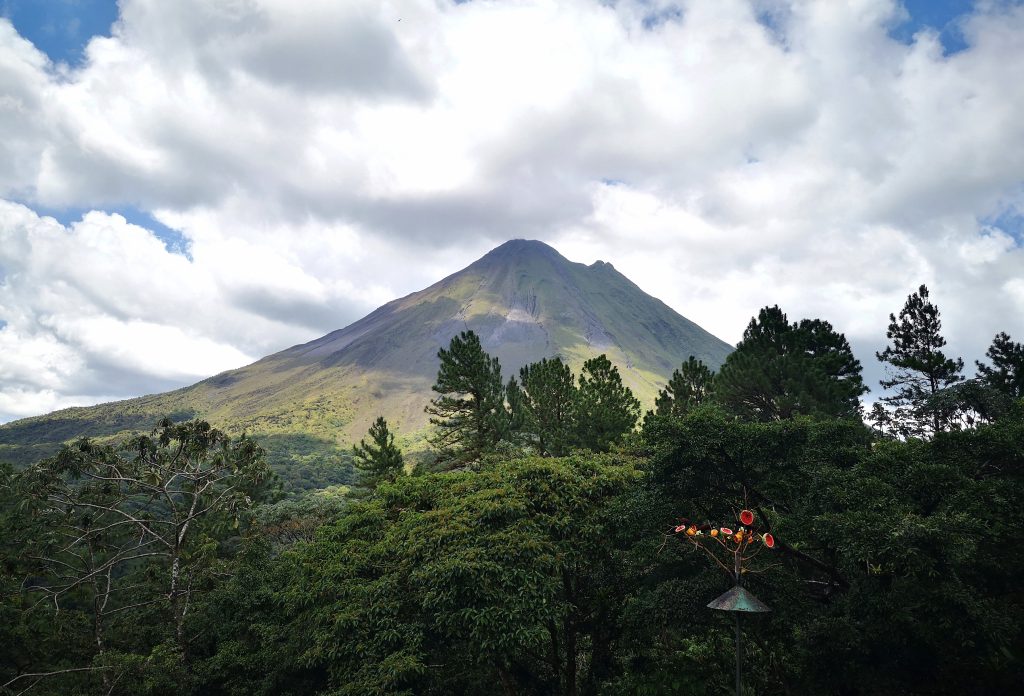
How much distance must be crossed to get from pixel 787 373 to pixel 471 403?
17661 mm

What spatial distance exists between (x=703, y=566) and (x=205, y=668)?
14.4 m

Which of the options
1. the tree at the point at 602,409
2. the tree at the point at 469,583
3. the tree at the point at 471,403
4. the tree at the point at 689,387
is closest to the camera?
the tree at the point at 469,583

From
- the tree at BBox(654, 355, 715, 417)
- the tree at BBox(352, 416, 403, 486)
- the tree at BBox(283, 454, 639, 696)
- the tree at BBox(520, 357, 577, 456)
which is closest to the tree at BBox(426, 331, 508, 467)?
the tree at BBox(520, 357, 577, 456)

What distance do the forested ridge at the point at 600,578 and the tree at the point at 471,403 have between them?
11.6m

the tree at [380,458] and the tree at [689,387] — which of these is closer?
the tree at [689,387]

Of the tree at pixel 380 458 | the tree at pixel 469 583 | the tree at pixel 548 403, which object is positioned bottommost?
the tree at pixel 469 583

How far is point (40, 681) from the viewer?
46.3 feet

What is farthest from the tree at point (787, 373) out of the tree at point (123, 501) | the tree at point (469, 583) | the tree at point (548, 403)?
the tree at point (123, 501)

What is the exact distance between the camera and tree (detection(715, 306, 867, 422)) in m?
26.7

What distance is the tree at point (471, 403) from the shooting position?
30641mm

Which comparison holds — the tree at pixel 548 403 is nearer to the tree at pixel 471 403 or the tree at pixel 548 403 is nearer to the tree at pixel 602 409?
the tree at pixel 602 409

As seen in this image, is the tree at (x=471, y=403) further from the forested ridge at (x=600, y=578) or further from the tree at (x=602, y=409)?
the forested ridge at (x=600, y=578)

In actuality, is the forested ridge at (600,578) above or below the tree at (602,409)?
below

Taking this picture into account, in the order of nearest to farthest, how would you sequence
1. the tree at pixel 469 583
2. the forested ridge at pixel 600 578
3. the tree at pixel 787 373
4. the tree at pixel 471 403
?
the forested ridge at pixel 600 578 < the tree at pixel 469 583 < the tree at pixel 787 373 < the tree at pixel 471 403
